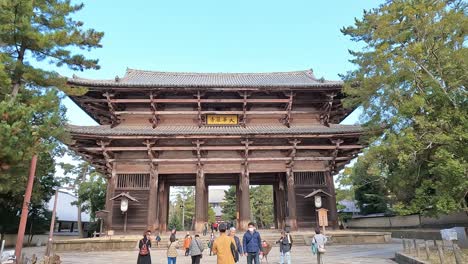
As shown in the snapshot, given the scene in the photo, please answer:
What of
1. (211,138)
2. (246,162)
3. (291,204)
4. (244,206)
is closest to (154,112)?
(211,138)

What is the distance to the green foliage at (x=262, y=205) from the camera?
56.2 m

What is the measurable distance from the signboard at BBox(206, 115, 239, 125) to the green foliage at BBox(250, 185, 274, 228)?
36402 mm

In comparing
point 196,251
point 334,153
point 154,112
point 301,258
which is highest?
point 154,112

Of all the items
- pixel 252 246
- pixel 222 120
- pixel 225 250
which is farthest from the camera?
pixel 222 120

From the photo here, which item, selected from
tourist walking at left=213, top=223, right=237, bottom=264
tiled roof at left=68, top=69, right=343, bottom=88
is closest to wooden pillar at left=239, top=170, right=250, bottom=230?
tiled roof at left=68, top=69, right=343, bottom=88

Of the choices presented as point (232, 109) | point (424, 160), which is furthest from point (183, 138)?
point (424, 160)

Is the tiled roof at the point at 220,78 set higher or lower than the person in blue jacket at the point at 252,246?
higher

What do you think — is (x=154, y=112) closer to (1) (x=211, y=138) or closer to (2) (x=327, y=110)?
(1) (x=211, y=138)

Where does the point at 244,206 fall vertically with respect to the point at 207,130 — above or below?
below

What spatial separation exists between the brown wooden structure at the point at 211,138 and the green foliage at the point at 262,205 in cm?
3365

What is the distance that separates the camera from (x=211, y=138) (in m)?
20.7

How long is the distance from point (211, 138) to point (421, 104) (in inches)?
495

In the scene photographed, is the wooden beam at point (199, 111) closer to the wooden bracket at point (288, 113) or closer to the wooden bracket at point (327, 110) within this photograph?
the wooden bracket at point (288, 113)

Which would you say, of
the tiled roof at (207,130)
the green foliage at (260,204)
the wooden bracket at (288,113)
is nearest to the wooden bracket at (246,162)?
the tiled roof at (207,130)
